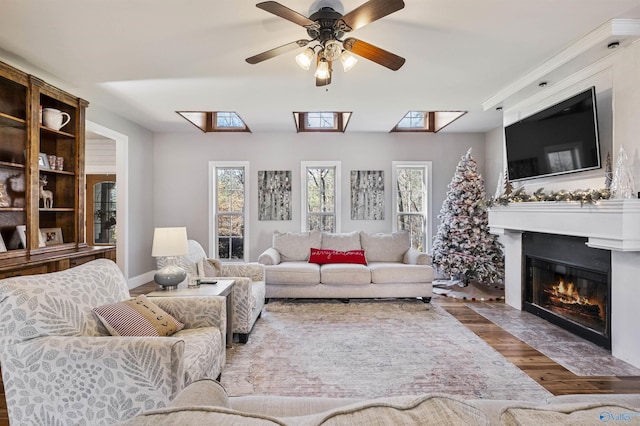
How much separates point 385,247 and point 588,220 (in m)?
2.80

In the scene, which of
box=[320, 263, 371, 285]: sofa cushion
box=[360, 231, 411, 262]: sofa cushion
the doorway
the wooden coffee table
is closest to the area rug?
the wooden coffee table

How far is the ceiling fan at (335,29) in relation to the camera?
2020 millimetres

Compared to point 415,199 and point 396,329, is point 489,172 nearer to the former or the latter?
point 415,199

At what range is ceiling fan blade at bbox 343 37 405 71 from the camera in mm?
2426

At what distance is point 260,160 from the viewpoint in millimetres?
6352

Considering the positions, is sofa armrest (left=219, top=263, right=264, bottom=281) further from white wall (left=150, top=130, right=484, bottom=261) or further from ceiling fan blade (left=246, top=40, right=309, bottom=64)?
ceiling fan blade (left=246, top=40, right=309, bottom=64)

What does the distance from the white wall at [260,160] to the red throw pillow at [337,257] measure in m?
1.12

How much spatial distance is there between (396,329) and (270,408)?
304 cm

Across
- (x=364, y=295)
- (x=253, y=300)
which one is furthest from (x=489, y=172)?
(x=253, y=300)

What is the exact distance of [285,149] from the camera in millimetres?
6359

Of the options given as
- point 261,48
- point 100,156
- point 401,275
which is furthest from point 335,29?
point 100,156

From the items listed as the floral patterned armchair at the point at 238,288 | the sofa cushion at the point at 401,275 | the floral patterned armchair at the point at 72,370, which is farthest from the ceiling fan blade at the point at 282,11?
the sofa cushion at the point at 401,275

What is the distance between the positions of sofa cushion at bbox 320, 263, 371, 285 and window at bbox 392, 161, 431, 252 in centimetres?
187

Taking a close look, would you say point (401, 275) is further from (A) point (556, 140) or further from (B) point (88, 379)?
(B) point (88, 379)
